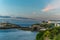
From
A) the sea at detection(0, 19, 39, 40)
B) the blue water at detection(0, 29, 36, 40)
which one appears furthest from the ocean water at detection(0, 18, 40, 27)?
the blue water at detection(0, 29, 36, 40)

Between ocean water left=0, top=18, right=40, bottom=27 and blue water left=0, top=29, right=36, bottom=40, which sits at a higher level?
ocean water left=0, top=18, right=40, bottom=27

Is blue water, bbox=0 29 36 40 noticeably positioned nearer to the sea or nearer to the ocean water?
the sea

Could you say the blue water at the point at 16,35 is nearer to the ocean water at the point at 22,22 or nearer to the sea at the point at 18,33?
the sea at the point at 18,33

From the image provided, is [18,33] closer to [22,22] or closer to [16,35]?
[16,35]

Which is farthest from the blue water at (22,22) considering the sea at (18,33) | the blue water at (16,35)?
the blue water at (16,35)

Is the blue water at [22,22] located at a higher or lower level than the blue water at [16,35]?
higher

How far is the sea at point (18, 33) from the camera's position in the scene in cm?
193

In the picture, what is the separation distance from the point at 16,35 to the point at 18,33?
0.04 m

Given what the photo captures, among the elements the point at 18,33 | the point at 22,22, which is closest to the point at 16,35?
the point at 18,33

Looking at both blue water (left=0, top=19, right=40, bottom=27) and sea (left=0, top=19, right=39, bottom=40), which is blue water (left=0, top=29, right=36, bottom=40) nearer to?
sea (left=0, top=19, right=39, bottom=40)

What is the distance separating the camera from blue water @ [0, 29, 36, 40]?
1.93m

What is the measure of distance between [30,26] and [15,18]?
9.3 inches

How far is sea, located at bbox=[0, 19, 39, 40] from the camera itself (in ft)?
6.34

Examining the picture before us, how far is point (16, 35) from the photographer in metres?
1.95
